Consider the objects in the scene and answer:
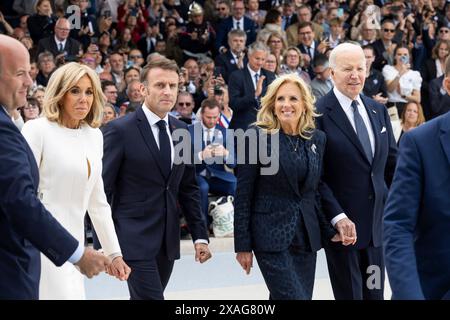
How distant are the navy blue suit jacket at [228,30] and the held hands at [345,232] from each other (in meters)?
7.79

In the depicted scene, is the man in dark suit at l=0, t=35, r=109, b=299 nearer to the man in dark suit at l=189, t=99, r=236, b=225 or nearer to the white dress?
the white dress

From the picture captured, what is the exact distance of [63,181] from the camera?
15.0 ft

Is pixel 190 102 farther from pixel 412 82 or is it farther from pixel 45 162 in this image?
pixel 45 162

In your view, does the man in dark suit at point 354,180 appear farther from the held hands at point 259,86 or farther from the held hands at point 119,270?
the held hands at point 259,86

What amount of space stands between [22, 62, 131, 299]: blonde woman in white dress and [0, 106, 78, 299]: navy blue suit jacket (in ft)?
Answer: 3.25

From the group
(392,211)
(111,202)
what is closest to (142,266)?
(111,202)

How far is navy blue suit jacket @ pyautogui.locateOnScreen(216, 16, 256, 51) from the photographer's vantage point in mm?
13266

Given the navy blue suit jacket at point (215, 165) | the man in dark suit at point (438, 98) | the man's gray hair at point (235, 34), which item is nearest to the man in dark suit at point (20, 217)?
the navy blue suit jacket at point (215, 165)

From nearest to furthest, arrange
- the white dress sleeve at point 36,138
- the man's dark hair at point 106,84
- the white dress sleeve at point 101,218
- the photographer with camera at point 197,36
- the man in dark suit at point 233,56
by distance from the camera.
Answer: the white dress sleeve at point 36,138 → the white dress sleeve at point 101,218 → the man's dark hair at point 106,84 → the man in dark suit at point 233,56 → the photographer with camera at point 197,36

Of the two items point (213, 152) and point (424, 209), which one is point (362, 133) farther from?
point (213, 152)

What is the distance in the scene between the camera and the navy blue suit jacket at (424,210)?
3299 millimetres

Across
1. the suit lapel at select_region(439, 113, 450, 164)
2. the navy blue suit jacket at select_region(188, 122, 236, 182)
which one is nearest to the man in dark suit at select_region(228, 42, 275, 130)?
the navy blue suit jacket at select_region(188, 122, 236, 182)

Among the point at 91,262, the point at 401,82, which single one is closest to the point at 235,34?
the point at 401,82
